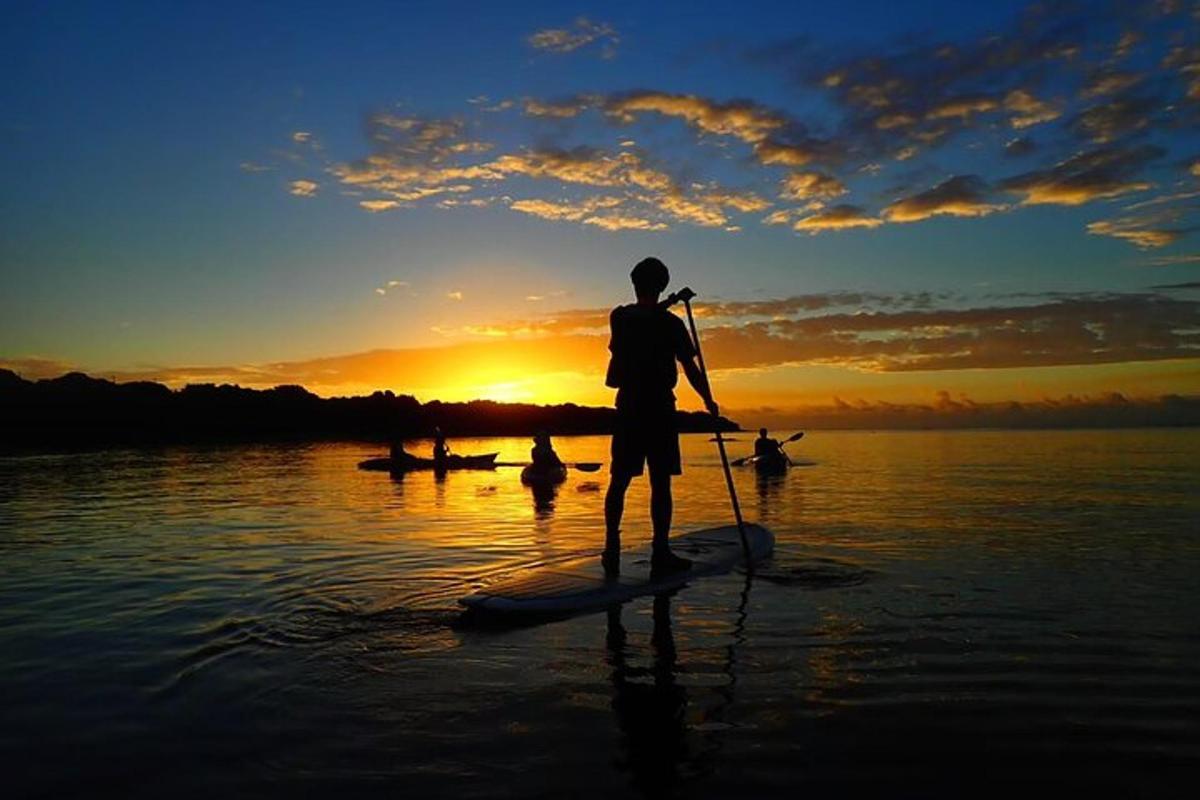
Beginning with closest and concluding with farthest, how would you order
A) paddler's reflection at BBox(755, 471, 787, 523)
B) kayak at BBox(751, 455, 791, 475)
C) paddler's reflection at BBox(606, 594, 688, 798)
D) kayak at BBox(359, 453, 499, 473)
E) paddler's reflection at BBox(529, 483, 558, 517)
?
paddler's reflection at BBox(606, 594, 688, 798) → paddler's reflection at BBox(755, 471, 787, 523) → paddler's reflection at BBox(529, 483, 558, 517) → kayak at BBox(751, 455, 791, 475) → kayak at BBox(359, 453, 499, 473)

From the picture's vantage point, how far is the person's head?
30.0ft

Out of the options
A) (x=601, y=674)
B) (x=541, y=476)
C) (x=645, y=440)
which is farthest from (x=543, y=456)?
(x=601, y=674)

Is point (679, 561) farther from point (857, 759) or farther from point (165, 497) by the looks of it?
point (165, 497)

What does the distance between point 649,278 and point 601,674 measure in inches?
189

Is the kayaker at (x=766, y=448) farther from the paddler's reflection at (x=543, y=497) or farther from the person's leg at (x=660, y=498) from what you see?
the person's leg at (x=660, y=498)

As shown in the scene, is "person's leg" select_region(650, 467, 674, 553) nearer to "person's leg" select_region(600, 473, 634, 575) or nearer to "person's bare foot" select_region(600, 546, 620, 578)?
"person's leg" select_region(600, 473, 634, 575)

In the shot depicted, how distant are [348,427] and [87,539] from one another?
14738cm

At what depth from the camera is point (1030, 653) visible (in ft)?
22.1

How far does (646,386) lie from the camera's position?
9.00 m

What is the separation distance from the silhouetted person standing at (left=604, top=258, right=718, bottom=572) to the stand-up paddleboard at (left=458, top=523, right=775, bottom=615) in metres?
0.47

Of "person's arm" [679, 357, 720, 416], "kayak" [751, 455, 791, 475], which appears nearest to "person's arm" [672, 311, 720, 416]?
"person's arm" [679, 357, 720, 416]

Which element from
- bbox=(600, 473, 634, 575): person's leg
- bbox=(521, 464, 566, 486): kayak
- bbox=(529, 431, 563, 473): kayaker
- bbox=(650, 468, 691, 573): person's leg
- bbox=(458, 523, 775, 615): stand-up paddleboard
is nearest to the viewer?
bbox=(458, 523, 775, 615): stand-up paddleboard

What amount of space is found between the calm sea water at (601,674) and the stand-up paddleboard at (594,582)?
0.27 m

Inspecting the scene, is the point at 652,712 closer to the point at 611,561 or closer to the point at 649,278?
the point at 611,561
